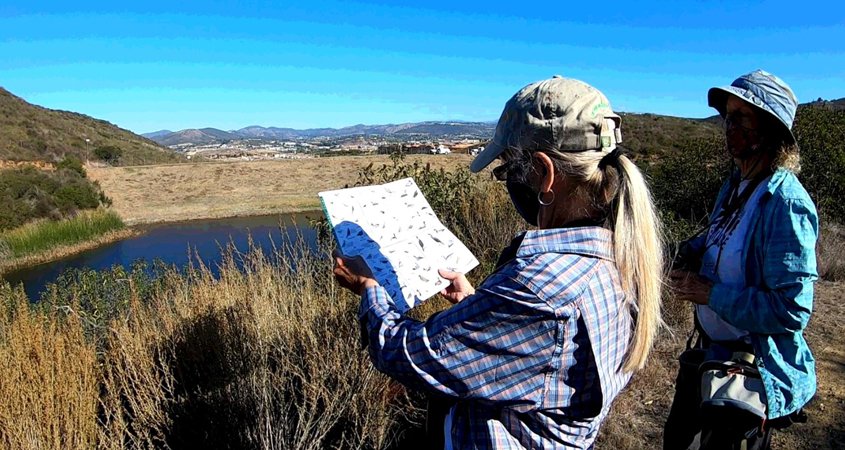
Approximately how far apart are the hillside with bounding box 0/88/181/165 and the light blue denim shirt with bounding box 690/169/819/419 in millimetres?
53605

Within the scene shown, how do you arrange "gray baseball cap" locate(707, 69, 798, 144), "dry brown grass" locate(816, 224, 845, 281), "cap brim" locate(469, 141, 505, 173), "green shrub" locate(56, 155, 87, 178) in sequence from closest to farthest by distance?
"cap brim" locate(469, 141, 505, 173) < "gray baseball cap" locate(707, 69, 798, 144) < "dry brown grass" locate(816, 224, 845, 281) < "green shrub" locate(56, 155, 87, 178)

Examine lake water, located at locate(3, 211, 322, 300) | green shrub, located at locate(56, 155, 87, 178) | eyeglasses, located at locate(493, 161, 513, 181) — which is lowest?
lake water, located at locate(3, 211, 322, 300)

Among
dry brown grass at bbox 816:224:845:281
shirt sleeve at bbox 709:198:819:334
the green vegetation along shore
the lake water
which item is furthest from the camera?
the green vegetation along shore

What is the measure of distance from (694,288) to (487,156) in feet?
3.52

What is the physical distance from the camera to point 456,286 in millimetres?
1786

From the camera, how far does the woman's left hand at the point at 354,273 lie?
1413 millimetres

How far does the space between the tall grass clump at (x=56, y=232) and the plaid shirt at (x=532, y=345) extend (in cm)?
2434

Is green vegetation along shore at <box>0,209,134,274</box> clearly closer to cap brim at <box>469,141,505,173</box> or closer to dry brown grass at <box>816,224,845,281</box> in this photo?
dry brown grass at <box>816,224,845,281</box>

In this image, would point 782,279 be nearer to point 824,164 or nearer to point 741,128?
point 741,128

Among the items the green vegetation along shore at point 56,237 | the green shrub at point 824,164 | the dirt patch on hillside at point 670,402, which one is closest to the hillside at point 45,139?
the green vegetation along shore at point 56,237

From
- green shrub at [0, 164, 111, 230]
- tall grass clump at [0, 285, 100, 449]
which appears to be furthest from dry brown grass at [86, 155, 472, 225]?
tall grass clump at [0, 285, 100, 449]

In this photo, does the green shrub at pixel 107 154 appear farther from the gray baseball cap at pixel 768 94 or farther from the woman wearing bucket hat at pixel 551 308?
the woman wearing bucket hat at pixel 551 308

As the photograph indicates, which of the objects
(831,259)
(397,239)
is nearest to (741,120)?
(397,239)

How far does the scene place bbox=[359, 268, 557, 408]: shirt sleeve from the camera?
1.06 meters
